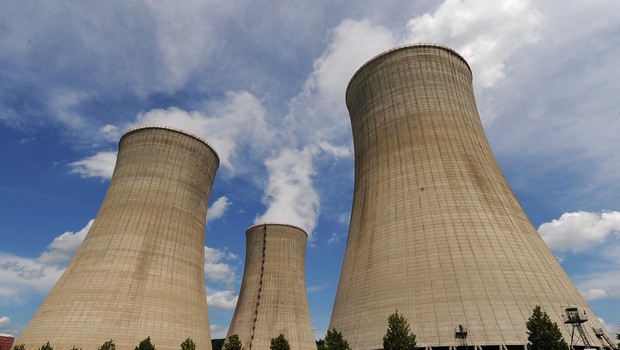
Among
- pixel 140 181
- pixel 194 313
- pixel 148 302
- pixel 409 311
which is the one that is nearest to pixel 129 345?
pixel 148 302

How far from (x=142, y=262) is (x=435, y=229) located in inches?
567

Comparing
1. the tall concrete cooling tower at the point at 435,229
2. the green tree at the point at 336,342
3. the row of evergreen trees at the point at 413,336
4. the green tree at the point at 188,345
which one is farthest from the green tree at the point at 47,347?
the tall concrete cooling tower at the point at 435,229

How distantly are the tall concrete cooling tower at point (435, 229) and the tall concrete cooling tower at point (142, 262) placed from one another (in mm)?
8617

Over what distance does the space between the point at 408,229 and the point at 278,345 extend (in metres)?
9.48

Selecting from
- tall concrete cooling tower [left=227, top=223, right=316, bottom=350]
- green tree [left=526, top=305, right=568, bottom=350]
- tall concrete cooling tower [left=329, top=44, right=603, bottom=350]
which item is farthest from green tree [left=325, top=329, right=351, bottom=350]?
tall concrete cooling tower [left=227, top=223, right=316, bottom=350]

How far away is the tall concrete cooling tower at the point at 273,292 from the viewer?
33.5 metres

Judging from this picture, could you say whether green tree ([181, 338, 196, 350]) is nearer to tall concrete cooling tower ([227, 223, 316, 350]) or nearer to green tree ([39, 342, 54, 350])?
green tree ([39, 342, 54, 350])

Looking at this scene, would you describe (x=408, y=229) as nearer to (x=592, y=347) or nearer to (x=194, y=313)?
(x=592, y=347)

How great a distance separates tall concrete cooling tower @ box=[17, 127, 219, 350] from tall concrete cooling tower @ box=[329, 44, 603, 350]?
28.3 feet

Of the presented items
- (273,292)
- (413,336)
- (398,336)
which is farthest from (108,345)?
(273,292)

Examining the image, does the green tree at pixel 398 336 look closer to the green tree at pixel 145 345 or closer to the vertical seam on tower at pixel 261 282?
the green tree at pixel 145 345

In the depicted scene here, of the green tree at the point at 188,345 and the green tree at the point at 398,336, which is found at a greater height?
the green tree at the point at 188,345

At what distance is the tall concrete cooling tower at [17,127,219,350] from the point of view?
18.6m

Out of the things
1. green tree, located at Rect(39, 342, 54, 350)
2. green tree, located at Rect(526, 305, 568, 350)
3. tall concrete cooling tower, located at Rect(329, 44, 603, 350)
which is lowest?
green tree, located at Rect(526, 305, 568, 350)
